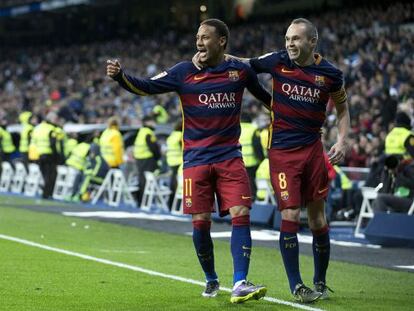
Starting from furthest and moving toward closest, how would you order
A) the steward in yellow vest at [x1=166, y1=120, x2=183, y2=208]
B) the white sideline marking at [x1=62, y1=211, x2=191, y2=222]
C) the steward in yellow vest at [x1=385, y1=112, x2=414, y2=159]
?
the steward in yellow vest at [x1=166, y1=120, x2=183, y2=208] → the white sideline marking at [x1=62, y1=211, x2=191, y2=222] → the steward in yellow vest at [x1=385, y1=112, x2=414, y2=159]

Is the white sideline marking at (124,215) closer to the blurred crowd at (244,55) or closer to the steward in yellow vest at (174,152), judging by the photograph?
the steward in yellow vest at (174,152)

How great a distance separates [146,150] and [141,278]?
46.4 ft

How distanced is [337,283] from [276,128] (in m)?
2.14

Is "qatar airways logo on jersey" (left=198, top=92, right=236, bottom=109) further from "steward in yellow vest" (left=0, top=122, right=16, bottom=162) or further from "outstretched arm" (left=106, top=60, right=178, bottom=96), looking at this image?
"steward in yellow vest" (left=0, top=122, right=16, bottom=162)

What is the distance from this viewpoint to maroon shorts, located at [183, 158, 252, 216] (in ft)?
30.5

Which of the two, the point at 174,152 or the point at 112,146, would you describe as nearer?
the point at 174,152

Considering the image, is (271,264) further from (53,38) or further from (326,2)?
(53,38)

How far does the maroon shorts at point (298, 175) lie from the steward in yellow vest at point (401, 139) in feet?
28.7

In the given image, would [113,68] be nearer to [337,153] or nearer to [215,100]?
[215,100]

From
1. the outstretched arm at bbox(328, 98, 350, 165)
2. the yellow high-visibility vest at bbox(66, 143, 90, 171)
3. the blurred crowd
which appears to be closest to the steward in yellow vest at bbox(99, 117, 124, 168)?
the yellow high-visibility vest at bbox(66, 143, 90, 171)

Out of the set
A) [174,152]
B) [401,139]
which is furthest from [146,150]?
[401,139]

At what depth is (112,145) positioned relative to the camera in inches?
1017

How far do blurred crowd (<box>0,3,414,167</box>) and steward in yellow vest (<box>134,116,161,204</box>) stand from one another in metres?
2.49

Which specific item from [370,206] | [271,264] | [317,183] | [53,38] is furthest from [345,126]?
[53,38]
